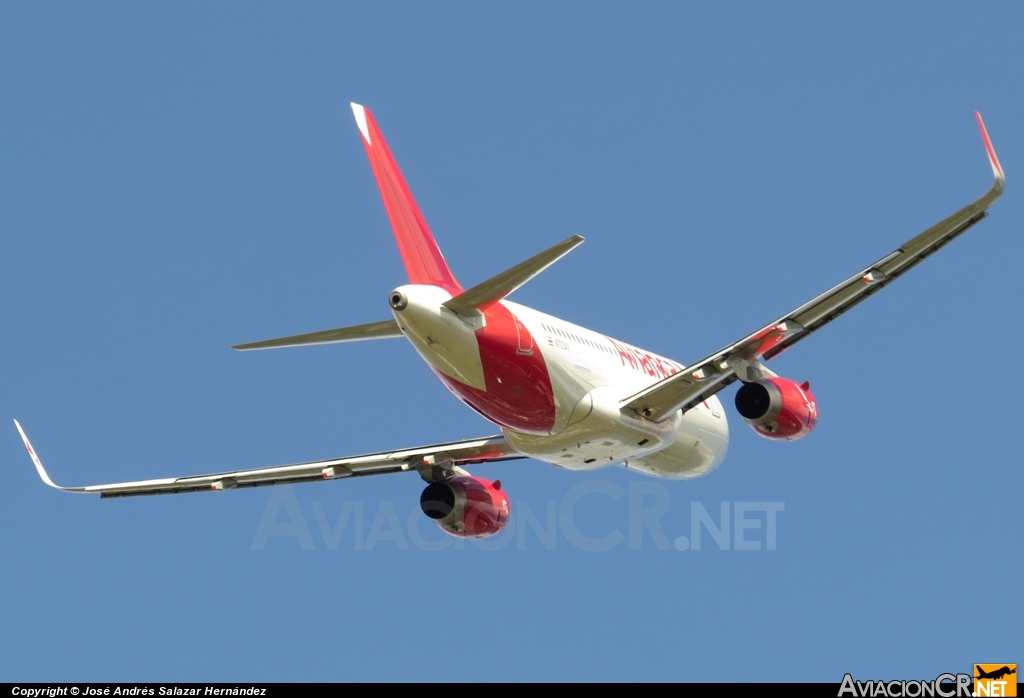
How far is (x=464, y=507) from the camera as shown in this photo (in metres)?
42.2

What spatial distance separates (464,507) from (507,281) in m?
9.72

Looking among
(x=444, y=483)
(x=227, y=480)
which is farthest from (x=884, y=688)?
(x=227, y=480)

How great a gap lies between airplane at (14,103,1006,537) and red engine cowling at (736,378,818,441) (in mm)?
36

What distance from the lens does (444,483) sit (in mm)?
42469

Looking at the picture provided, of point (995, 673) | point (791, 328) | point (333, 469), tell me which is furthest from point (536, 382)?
point (995, 673)

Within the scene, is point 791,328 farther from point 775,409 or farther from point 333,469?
point 333,469

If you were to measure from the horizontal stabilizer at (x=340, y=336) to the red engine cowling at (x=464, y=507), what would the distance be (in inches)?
279

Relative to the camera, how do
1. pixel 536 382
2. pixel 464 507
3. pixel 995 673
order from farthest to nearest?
1. pixel 464 507
2. pixel 536 382
3. pixel 995 673

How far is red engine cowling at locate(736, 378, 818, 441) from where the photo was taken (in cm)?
3922

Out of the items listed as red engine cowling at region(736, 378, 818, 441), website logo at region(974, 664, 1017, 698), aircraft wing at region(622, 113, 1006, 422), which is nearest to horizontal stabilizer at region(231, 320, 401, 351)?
aircraft wing at region(622, 113, 1006, 422)

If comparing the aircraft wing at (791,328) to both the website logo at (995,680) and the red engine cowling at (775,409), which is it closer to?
the red engine cowling at (775,409)

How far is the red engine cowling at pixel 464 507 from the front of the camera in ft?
138

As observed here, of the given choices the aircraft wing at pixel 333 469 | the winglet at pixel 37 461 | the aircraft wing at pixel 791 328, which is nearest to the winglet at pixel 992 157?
the aircraft wing at pixel 791 328

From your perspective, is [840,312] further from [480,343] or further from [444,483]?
[444,483]
